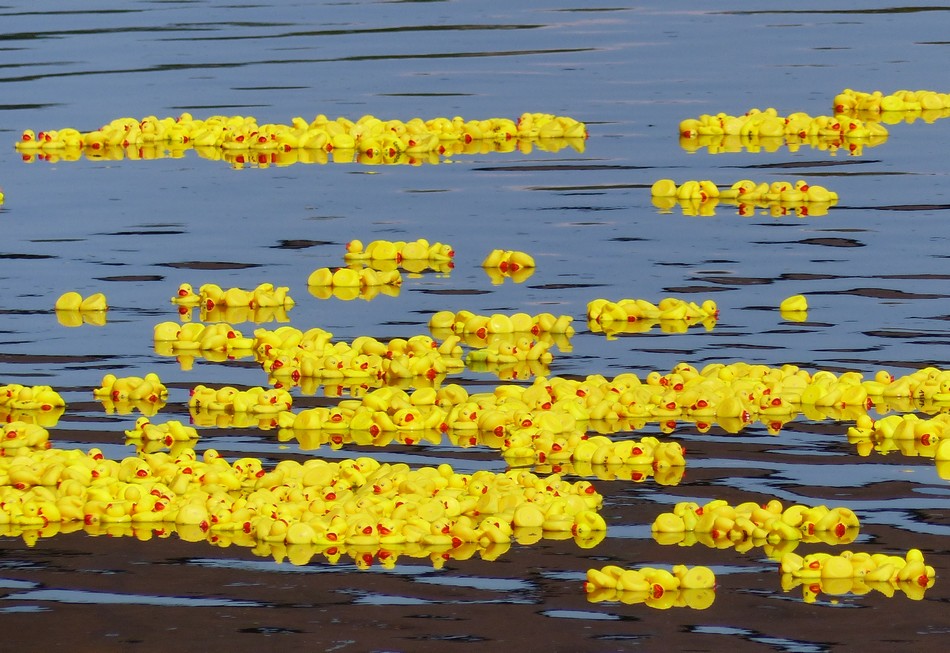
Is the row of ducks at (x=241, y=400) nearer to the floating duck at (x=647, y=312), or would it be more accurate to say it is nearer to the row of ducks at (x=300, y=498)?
the row of ducks at (x=300, y=498)

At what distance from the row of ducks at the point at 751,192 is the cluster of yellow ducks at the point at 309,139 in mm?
3643

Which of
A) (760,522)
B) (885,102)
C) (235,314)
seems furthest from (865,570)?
(885,102)

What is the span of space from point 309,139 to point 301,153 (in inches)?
8.4

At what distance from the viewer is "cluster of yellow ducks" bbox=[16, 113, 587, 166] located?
25.0 m

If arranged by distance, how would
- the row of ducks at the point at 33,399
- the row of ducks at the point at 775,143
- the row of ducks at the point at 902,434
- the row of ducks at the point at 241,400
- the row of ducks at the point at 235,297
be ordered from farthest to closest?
the row of ducks at the point at 775,143 → the row of ducks at the point at 235,297 → the row of ducks at the point at 33,399 → the row of ducks at the point at 241,400 → the row of ducks at the point at 902,434

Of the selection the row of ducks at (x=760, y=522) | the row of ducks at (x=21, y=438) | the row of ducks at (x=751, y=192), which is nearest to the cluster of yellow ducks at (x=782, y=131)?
the row of ducks at (x=751, y=192)

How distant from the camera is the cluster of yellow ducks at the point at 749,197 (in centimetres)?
2098

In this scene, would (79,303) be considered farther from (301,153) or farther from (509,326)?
(301,153)

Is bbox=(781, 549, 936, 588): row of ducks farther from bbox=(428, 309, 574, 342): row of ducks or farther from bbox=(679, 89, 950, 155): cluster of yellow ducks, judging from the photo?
bbox=(679, 89, 950, 155): cluster of yellow ducks

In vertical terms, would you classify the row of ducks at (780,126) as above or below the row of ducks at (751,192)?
above

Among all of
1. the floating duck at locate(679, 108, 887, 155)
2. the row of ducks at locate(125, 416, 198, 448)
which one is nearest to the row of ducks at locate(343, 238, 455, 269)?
the row of ducks at locate(125, 416, 198, 448)

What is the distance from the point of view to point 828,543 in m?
10.8

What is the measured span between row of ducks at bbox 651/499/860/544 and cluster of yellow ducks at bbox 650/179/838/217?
396 inches

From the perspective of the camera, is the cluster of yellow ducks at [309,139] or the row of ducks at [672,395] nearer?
the row of ducks at [672,395]
